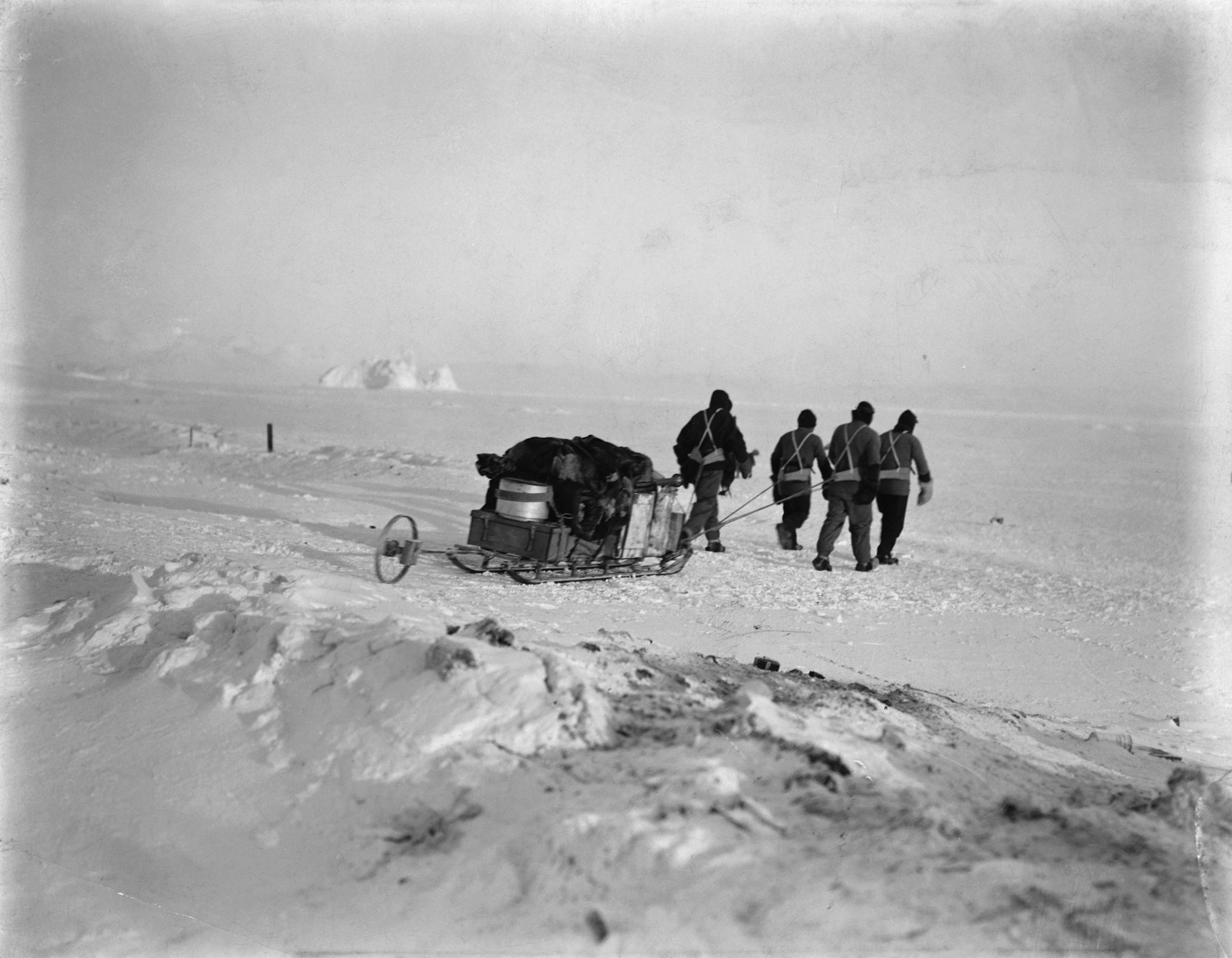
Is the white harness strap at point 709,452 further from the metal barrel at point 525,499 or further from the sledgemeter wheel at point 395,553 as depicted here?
the sledgemeter wheel at point 395,553

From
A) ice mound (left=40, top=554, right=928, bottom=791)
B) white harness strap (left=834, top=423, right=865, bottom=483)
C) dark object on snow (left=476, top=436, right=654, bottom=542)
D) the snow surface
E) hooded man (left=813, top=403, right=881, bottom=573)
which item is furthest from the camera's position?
white harness strap (left=834, top=423, right=865, bottom=483)

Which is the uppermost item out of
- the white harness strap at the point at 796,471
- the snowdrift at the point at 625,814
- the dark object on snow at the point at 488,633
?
the white harness strap at the point at 796,471

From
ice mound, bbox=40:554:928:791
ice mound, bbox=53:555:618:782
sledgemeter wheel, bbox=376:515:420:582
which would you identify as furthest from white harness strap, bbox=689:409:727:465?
ice mound, bbox=53:555:618:782

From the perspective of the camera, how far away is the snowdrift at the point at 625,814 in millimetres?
3045

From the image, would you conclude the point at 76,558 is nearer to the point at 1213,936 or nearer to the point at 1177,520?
the point at 1213,936

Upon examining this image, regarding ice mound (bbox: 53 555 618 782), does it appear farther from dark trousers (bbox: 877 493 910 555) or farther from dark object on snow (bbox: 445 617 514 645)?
dark trousers (bbox: 877 493 910 555)

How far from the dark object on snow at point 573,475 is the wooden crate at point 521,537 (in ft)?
0.40

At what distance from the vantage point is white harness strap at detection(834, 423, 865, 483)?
10.4 meters

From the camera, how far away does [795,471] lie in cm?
1112

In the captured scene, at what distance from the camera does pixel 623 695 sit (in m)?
4.48

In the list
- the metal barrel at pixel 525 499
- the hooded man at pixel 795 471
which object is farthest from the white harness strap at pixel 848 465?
the metal barrel at pixel 525 499

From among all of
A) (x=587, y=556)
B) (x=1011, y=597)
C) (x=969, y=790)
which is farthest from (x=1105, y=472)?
(x=969, y=790)

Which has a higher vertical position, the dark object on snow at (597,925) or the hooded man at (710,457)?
the hooded man at (710,457)

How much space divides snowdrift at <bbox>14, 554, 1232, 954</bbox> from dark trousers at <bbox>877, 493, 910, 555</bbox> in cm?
561
